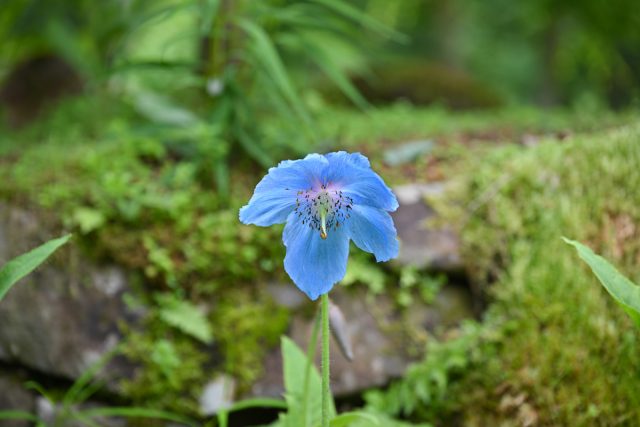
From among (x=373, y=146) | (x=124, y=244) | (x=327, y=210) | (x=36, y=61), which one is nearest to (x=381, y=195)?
(x=327, y=210)

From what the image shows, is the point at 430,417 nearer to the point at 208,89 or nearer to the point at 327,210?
the point at 327,210

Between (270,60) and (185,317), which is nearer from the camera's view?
(185,317)

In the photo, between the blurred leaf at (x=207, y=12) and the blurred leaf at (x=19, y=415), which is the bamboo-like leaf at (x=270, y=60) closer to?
the blurred leaf at (x=207, y=12)

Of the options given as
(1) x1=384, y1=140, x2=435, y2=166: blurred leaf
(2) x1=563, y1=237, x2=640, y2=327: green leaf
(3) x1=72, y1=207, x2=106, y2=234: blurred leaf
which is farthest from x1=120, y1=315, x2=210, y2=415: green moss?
(2) x1=563, y1=237, x2=640, y2=327: green leaf

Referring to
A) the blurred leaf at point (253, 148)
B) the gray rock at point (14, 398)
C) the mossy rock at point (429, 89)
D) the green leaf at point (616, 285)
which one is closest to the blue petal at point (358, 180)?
the green leaf at point (616, 285)

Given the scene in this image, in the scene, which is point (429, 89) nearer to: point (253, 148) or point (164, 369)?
point (253, 148)

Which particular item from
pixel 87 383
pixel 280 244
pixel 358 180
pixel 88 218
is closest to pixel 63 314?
pixel 87 383

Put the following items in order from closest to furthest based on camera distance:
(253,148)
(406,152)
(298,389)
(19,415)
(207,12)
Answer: (298,389) → (19,415) → (207,12) → (253,148) → (406,152)
